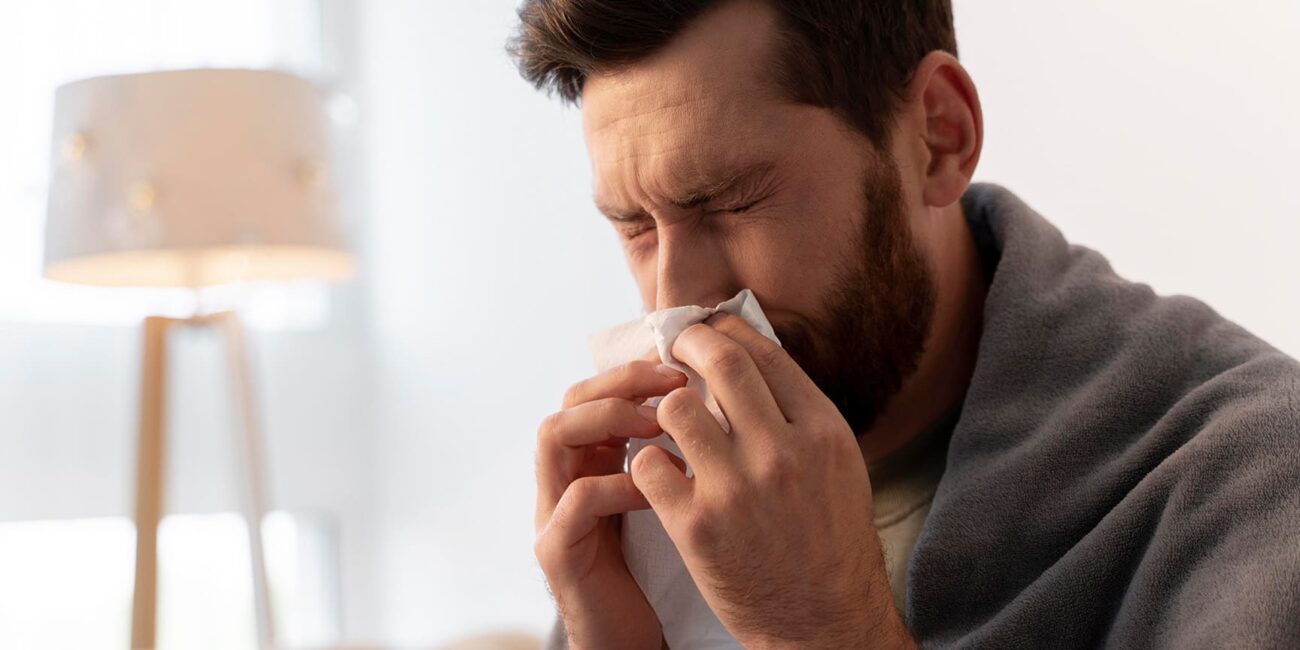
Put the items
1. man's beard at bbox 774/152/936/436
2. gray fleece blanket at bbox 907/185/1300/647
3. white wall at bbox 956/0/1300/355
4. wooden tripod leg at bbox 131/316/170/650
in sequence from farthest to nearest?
wooden tripod leg at bbox 131/316/170/650, white wall at bbox 956/0/1300/355, man's beard at bbox 774/152/936/436, gray fleece blanket at bbox 907/185/1300/647

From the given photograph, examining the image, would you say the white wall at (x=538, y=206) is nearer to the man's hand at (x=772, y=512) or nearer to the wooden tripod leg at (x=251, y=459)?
the wooden tripod leg at (x=251, y=459)

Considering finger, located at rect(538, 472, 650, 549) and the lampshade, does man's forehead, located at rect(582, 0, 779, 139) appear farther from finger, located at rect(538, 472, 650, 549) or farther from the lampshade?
the lampshade

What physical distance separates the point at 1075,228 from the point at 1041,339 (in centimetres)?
67

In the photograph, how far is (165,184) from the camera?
217 centimetres

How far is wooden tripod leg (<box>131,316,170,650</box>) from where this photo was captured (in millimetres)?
2285

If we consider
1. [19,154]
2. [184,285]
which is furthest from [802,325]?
[19,154]

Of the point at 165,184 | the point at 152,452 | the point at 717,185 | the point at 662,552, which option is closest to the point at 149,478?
the point at 152,452

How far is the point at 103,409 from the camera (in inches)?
131

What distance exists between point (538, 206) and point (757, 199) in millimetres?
2048

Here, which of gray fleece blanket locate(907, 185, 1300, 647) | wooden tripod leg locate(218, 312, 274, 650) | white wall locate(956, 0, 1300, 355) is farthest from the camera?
wooden tripod leg locate(218, 312, 274, 650)

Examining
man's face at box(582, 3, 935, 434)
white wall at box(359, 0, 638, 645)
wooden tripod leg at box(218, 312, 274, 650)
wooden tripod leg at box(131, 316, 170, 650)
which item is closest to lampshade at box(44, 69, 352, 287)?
wooden tripod leg at box(131, 316, 170, 650)

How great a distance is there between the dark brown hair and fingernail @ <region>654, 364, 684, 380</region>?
28cm

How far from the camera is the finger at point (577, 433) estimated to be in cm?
108

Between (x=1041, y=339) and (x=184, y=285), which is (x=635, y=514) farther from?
(x=184, y=285)
